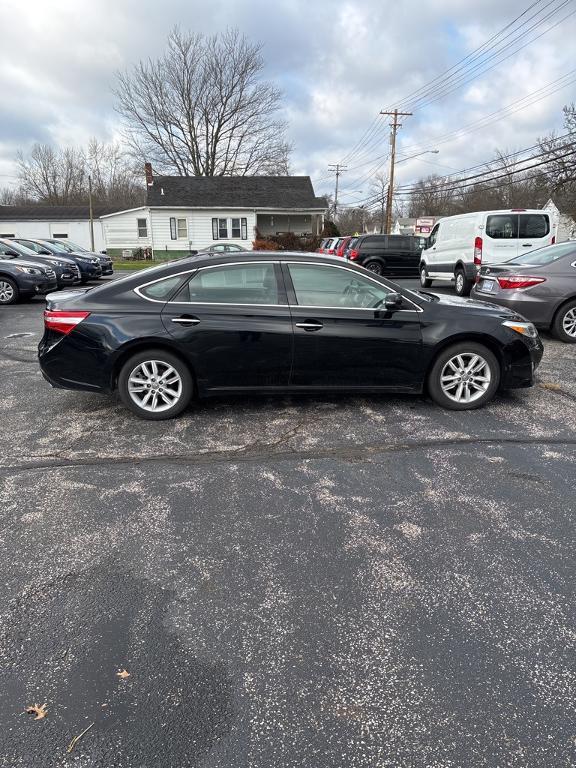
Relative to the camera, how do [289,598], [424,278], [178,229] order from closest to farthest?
[289,598], [424,278], [178,229]

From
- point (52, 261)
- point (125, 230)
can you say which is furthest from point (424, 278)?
point (125, 230)

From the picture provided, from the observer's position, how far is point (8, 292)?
1307cm

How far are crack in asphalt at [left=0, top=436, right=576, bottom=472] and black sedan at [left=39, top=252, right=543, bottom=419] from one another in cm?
78

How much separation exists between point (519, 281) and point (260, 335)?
4.93 m

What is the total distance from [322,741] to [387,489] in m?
1.90

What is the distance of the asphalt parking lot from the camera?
5.81 ft

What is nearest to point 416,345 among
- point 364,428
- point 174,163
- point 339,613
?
point 364,428

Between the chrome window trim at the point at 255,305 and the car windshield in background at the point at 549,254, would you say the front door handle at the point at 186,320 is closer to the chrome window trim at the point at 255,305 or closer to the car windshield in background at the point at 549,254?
the chrome window trim at the point at 255,305

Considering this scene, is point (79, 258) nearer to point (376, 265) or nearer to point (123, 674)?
point (376, 265)

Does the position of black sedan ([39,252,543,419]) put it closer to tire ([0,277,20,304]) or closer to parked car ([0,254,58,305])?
parked car ([0,254,58,305])

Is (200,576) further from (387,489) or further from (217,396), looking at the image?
(217,396)

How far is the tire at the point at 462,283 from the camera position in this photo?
13125 mm

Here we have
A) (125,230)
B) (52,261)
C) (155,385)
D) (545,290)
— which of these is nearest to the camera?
(155,385)

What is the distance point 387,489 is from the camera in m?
3.48
